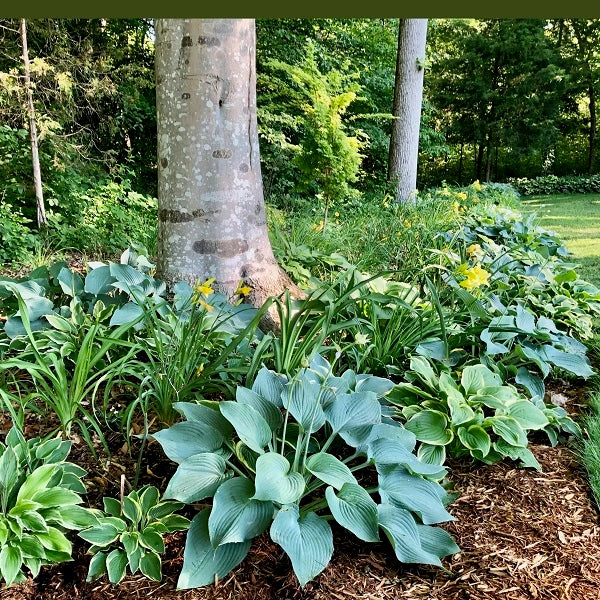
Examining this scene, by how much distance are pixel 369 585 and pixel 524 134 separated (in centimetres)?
2092

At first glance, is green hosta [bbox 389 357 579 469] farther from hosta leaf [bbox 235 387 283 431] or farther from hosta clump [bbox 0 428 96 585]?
hosta clump [bbox 0 428 96 585]

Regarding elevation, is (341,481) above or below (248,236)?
below

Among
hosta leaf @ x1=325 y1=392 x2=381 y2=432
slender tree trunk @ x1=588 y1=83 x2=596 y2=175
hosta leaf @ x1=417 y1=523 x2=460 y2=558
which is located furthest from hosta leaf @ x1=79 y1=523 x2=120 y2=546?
slender tree trunk @ x1=588 y1=83 x2=596 y2=175

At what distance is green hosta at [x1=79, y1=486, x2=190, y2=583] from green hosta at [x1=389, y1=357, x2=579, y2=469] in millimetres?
891

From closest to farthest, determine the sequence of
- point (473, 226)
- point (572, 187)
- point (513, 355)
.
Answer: point (513, 355), point (473, 226), point (572, 187)

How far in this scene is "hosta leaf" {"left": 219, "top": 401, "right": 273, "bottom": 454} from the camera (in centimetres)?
156

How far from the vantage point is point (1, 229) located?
199 inches

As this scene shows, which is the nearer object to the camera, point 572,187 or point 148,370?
point 148,370

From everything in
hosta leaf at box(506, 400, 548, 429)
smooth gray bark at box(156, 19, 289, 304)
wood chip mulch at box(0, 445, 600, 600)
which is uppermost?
smooth gray bark at box(156, 19, 289, 304)

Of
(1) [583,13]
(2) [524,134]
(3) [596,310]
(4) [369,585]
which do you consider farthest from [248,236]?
(2) [524,134]

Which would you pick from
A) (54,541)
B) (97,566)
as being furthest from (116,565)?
(54,541)

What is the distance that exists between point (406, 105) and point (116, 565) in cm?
799

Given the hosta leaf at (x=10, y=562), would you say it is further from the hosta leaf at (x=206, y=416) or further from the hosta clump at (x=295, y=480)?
the hosta leaf at (x=206, y=416)

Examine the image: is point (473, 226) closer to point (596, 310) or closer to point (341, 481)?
point (596, 310)
